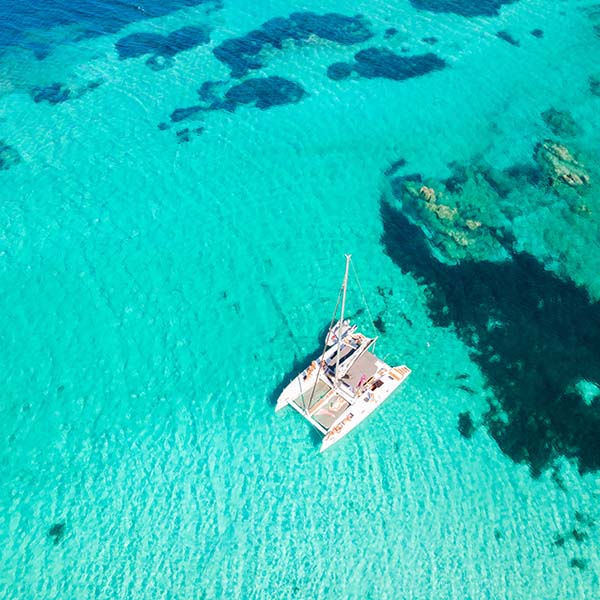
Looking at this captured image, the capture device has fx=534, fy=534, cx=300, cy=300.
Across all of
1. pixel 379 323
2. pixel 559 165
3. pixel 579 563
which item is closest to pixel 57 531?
pixel 379 323

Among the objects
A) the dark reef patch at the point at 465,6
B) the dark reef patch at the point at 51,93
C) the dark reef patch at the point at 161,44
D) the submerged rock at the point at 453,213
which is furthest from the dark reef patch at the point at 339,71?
the dark reef patch at the point at 51,93

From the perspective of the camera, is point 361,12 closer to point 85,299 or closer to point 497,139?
point 497,139

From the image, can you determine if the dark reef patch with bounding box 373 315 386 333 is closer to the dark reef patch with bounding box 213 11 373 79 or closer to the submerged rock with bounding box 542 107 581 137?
the submerged rock with bounding box 542 107 581 137


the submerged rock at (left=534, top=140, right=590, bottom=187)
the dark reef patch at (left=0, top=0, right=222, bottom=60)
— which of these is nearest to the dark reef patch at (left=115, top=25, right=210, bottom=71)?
the dark reef patch at (left=0, top=0, right=222, bottom=60)

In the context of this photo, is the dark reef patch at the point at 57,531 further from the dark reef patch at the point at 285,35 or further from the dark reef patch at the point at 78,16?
the dark reef patch at the point at 78,16

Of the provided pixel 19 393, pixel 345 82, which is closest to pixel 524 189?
pixel 345 82

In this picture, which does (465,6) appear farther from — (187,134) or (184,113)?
(187,134)
